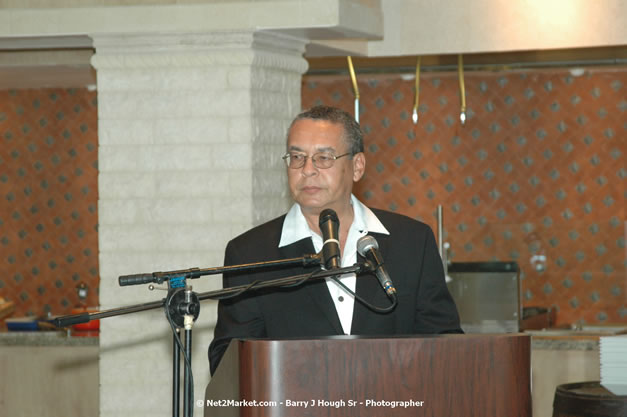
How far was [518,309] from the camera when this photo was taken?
214 inches

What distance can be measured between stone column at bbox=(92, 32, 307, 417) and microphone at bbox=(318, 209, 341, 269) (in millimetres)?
1972

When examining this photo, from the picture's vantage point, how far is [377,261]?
204 cm

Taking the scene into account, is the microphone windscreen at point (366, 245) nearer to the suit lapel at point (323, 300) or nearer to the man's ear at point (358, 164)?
the suit lapel at point (323, 300)

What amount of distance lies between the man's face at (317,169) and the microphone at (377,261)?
46cm

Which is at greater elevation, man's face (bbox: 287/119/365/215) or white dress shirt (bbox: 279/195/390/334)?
man's face (bbox: 287/119/365/215)

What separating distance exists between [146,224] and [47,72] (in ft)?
7.16

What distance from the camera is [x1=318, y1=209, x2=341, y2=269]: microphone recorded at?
2018 millimetres

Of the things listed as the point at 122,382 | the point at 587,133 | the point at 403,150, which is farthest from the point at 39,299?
the point at 587,133

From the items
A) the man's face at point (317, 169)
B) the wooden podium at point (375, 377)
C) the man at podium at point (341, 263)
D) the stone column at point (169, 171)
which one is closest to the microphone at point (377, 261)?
the wooden podium at point (375, 377)

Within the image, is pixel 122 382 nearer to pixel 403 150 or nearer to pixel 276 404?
pixel 276 404

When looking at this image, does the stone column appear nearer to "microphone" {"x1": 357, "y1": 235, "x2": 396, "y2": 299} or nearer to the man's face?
the man's face

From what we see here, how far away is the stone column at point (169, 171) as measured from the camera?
13.4ft

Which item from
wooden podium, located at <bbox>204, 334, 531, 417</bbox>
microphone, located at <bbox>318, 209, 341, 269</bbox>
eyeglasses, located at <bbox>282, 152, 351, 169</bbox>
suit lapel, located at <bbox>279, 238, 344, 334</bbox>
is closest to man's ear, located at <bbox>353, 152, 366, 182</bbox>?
eyeglasses, located at <bbox>282, 152, 351, 169</bbox>

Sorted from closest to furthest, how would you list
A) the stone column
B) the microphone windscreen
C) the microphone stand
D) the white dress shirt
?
the microphone stand, the microphone windscreen, the white dress shirt, the stone column
